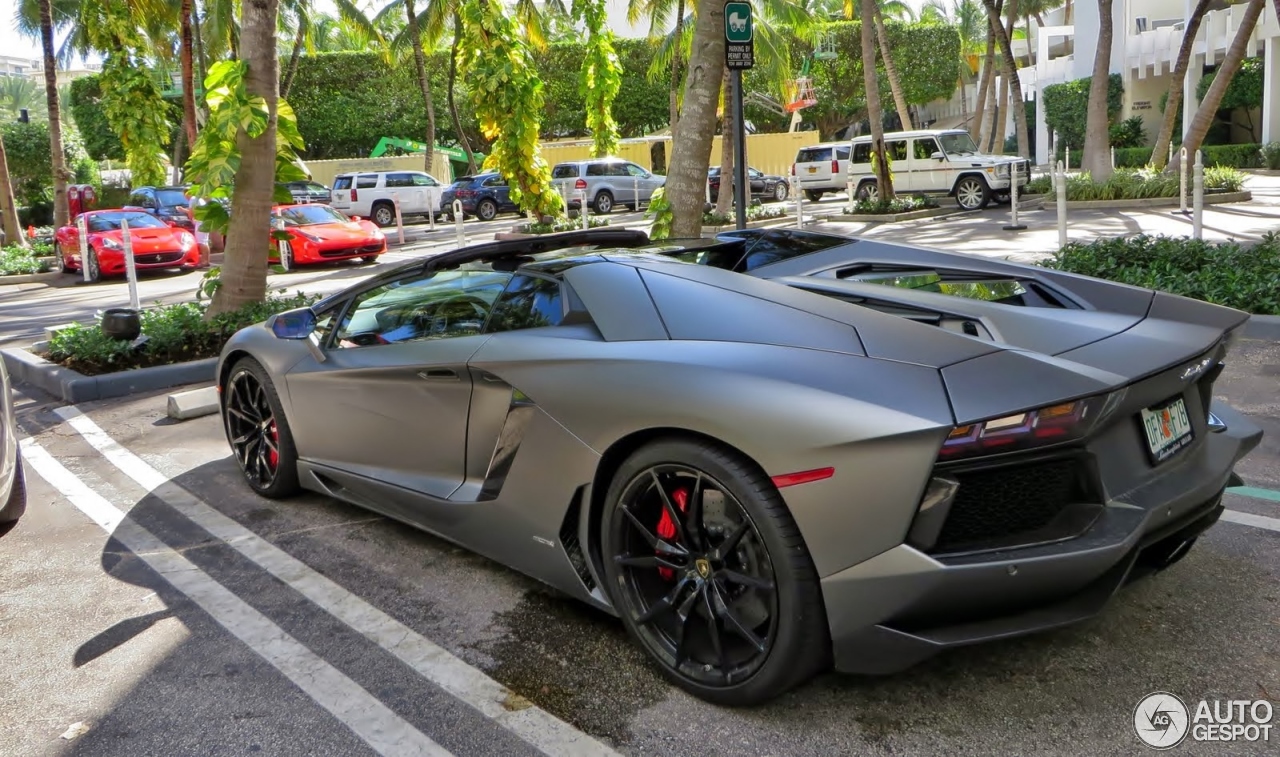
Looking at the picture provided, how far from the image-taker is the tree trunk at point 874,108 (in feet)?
74.1

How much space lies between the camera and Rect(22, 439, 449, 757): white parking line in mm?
2938

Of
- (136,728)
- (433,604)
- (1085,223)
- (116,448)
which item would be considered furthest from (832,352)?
(1085,223)

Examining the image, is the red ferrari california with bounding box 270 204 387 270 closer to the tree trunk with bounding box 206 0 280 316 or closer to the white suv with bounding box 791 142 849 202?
the tree trunk with bounding box 206 0 280 316

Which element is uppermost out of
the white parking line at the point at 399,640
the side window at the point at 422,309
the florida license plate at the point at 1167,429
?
the side window at the point at 422,309

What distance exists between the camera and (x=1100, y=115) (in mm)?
20906

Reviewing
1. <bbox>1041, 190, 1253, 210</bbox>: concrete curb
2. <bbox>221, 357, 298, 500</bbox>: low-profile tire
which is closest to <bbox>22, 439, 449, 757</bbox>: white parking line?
<bbox>221, 357, 298, 500</bbox>: low-profile tire

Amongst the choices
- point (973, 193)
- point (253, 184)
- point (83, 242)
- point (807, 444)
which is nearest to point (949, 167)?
point (973, 193)

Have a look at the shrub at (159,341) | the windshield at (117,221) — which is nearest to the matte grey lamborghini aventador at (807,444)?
the shrub at (159,341)

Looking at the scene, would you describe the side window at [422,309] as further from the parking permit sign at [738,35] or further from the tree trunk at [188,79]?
the tree trunk at [188,79]

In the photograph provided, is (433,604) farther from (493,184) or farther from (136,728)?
(493,184)

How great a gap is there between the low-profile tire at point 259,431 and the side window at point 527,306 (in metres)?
1.65

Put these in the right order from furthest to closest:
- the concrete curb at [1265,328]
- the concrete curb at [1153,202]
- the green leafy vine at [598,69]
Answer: the green leafy vine at [598,69] < the concrete curb at [1153,202] < the concrete curb at [1265,328]

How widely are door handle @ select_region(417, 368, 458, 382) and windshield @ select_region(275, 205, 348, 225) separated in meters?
16.8

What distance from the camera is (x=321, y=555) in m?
4.39
